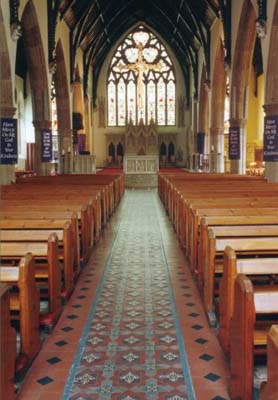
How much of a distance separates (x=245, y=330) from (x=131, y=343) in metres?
1.50

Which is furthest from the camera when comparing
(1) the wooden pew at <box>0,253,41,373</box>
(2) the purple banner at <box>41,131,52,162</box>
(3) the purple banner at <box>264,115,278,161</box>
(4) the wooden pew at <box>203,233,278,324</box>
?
(2) the purple banner at <box>41,131,52,162</box>

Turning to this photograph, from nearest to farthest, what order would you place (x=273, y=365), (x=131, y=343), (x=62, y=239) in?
(x=273, y=365) < (x=131, y=343) < (x=62, y=239)

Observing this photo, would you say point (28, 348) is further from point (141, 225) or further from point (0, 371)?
point (141, 225)

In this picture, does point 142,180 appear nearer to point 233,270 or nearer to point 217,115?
point 217,115

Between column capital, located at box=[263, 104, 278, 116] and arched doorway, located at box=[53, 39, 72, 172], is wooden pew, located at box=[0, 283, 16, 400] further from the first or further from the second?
arched doorway, located at box=[53, 39, 72, 172]

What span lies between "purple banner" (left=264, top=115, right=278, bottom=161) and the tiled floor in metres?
6.09

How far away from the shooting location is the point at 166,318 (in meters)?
4.71

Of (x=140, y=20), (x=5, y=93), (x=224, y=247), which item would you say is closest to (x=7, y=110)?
(x=5, y=93)

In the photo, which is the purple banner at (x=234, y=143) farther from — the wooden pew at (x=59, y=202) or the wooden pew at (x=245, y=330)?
the wooden pew at (x=245, y=330)

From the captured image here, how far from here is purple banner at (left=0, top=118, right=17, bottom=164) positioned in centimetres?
1151

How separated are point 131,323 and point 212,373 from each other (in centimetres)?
121

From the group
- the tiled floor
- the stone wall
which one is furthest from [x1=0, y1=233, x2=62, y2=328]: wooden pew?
the stone wall

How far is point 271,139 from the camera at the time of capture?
12.1m

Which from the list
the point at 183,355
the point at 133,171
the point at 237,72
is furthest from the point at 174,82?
the point at 183,355
